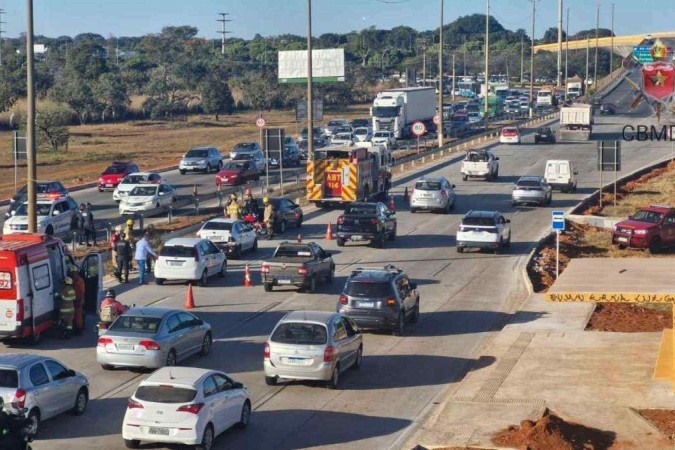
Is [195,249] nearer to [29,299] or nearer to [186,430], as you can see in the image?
[29,299]

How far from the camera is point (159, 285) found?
113ft

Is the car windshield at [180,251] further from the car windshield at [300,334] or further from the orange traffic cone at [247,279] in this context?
the car windshield at [300,334]

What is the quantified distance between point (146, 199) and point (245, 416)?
31.4 m

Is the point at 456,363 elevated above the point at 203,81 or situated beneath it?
situated beneath

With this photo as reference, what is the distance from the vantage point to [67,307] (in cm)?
2686

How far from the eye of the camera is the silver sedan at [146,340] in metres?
23.6

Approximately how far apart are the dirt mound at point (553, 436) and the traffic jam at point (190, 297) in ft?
14.6

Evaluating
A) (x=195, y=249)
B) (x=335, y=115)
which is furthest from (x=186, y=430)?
(x=335, y=115)

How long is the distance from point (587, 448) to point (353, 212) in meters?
24.4

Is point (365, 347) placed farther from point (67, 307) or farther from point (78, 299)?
point (67, 307)

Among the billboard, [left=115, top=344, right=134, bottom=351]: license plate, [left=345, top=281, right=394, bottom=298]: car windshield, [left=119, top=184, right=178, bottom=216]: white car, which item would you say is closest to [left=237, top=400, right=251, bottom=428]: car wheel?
[left=115, top=344, right=134, bottom=351]: license plate

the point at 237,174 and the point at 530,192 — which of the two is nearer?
the point at 530,192

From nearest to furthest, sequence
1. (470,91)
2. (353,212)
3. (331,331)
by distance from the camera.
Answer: (331,331), (353,212), (470,91)

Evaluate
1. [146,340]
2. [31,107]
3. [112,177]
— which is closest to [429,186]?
[112,177]
